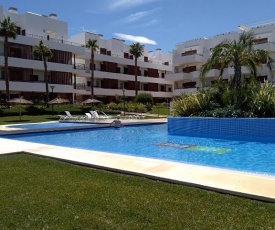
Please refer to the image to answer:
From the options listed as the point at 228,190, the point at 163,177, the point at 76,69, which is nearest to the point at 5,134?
the point at 163,177

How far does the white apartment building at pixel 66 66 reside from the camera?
140 ft

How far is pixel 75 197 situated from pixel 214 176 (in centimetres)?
278

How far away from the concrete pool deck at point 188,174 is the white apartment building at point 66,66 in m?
29.6

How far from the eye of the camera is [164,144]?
1381cm

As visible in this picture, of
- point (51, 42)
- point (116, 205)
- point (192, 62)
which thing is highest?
point (51, 42)

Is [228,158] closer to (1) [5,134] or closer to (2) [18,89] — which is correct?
(1) [5,134]

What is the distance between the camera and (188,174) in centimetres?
670

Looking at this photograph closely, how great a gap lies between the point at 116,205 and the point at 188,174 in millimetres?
2223

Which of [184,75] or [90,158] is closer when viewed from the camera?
[90,158]

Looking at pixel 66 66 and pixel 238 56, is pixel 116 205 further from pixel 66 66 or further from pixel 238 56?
pixel 66 66

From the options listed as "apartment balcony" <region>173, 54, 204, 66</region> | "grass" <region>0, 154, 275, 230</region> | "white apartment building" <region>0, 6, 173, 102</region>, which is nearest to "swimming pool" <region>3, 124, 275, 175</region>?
"grass" <region>0, 154, 275, 230</region>

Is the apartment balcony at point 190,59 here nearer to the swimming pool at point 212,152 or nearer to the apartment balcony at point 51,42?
the apartment balcony at point 51,42

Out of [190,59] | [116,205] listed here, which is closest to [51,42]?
[190,59]

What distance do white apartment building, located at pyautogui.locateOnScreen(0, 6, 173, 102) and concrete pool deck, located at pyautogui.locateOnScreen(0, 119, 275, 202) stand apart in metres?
29.6
